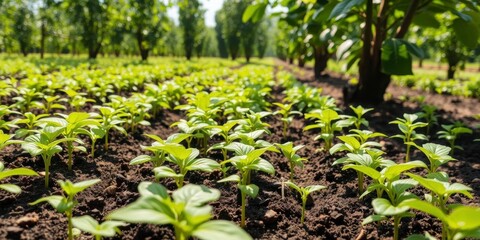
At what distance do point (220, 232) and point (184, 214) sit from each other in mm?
209

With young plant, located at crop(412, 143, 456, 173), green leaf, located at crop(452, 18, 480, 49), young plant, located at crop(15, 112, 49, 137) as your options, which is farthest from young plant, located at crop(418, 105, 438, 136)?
young plant, located at crop(15, 112, 49, 137)

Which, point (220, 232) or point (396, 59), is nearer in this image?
point (220, 232)

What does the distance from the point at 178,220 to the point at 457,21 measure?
4.78m

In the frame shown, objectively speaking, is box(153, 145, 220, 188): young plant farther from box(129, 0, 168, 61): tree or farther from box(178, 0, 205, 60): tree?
box(178, 0, 205, 60): tree

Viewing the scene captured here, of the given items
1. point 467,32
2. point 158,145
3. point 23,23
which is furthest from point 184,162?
point 23,23

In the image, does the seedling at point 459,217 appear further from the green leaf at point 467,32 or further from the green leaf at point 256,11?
the green leaf at point 256,11

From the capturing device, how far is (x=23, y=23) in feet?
87.0

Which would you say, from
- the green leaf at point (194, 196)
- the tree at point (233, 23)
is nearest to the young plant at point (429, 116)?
the green leaf at point (194, 196)

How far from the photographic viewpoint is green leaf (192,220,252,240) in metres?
1.03

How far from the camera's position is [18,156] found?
2.64 m

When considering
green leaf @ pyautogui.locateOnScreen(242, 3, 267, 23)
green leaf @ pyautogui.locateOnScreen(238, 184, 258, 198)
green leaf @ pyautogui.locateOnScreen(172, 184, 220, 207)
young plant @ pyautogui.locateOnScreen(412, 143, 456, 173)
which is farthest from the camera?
green leaf @ pyautogui.locateOnScreen(242, 3, 267, 23)

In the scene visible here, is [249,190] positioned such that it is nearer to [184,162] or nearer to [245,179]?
[245,179]

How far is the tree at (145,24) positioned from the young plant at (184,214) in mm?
18334

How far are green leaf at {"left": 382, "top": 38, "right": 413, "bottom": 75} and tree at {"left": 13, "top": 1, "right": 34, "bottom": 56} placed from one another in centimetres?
2862
